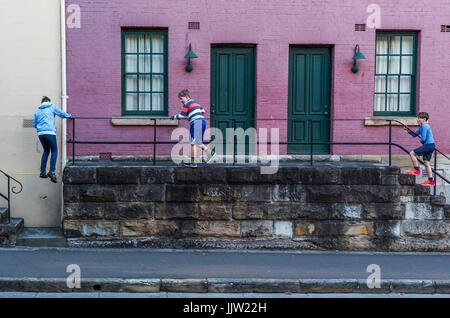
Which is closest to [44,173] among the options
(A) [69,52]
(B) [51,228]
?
(B) [51,228]

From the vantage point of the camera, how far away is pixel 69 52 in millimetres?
11281

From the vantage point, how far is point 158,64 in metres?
11.8

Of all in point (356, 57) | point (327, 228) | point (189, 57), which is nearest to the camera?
point (327, 228)

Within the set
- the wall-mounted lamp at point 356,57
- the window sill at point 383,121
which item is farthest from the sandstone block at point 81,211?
the wall-mounted lamp at point 356,57

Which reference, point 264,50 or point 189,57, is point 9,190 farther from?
point 264,50

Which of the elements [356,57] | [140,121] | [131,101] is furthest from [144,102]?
[356,57]

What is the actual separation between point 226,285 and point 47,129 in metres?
5.10

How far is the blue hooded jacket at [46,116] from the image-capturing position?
10.3 m

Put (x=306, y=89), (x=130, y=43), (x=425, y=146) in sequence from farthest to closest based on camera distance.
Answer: (x=306, y=89)
(x=130, y=43)
(x=425, y=146)

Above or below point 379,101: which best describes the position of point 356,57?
above

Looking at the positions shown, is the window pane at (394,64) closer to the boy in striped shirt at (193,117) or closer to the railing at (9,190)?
the boy in striped shirt at (193,117)

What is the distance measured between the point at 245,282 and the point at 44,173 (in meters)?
5.14

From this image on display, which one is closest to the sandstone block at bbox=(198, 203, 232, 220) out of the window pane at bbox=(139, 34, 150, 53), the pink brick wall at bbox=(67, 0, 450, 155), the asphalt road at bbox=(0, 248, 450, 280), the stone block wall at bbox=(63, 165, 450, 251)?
the stone block wall at bbox=(63, 165, 450, 251)

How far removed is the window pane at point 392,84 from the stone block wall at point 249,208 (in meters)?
2.65
